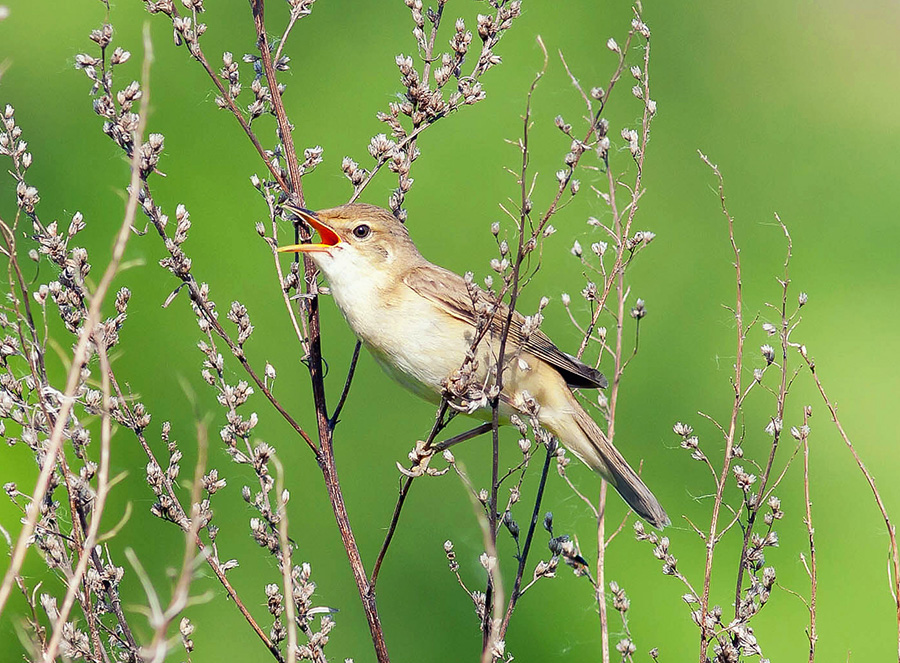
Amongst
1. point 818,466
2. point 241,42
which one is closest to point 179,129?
point 241,42

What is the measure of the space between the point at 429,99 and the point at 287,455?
268 centimetres

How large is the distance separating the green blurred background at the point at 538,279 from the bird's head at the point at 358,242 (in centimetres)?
102

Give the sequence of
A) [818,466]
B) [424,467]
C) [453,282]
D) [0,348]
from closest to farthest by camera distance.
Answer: [0,348], [424,467], [453,282], [818,466]

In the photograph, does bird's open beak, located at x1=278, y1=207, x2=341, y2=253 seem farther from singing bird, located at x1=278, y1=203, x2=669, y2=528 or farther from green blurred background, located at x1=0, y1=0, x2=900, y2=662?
green blurred background, located at x1=0, y1=0, x2=900, y2=662

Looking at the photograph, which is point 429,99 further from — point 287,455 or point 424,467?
point 287,455

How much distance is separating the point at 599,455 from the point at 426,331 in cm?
55

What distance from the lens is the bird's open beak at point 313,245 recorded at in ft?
6.49

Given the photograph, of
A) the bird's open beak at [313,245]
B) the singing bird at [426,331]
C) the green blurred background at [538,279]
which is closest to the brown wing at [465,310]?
the singing bird at [426,331]

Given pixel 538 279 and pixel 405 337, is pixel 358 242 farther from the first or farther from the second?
pixel 538 279

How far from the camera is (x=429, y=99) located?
75.2 inches

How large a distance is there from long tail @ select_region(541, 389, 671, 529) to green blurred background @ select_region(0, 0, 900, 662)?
875 millimetres

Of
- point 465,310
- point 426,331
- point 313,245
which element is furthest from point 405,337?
point 313,245

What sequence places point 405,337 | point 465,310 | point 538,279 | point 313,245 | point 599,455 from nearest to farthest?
1. point 313,245
2. point 405,337
3. point 465,310
4. point 599,455
5. point 538,279

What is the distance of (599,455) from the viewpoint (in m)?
2.53
